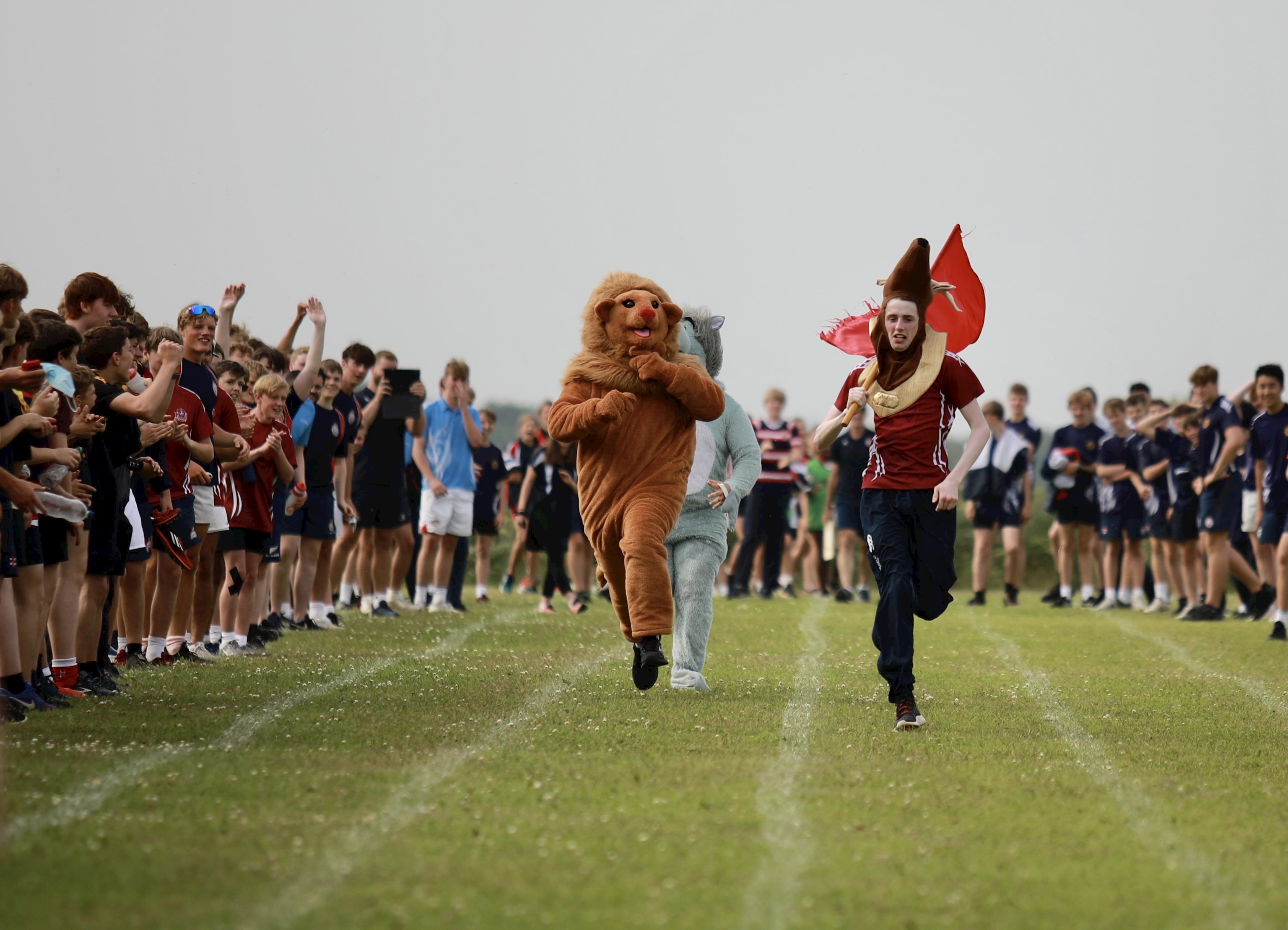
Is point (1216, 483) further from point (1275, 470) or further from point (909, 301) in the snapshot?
point (909, 301)

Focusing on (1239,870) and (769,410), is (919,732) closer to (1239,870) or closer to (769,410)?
(1239,870)

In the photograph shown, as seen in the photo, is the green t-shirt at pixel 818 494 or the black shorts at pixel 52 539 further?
the green t-shirt at pixel 818 494

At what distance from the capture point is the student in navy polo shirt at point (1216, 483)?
15609 millimetres

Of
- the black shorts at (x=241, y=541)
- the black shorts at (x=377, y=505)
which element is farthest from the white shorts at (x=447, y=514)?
the black shorts at (x=241, y=541)

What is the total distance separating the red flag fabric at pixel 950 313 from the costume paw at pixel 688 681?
6.87ft

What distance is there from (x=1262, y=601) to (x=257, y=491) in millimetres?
11726

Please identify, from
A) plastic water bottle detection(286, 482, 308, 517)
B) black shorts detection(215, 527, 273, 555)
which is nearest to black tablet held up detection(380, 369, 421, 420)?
plastic water bottle detection(286, 482, 308, 517)

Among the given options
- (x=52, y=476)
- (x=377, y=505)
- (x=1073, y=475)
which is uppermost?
(x=1073, y=475)

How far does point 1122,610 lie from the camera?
18688mm

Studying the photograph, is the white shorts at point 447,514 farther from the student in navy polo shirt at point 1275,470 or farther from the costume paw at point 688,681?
the student in navy polo shirt at point 1275,470

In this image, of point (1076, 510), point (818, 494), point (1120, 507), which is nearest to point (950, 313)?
point (1120, 507)

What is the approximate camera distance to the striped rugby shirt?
18766 millimetres

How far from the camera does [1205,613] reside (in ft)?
54.2

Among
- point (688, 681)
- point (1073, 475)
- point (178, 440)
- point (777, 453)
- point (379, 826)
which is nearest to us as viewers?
point (379, 826)
